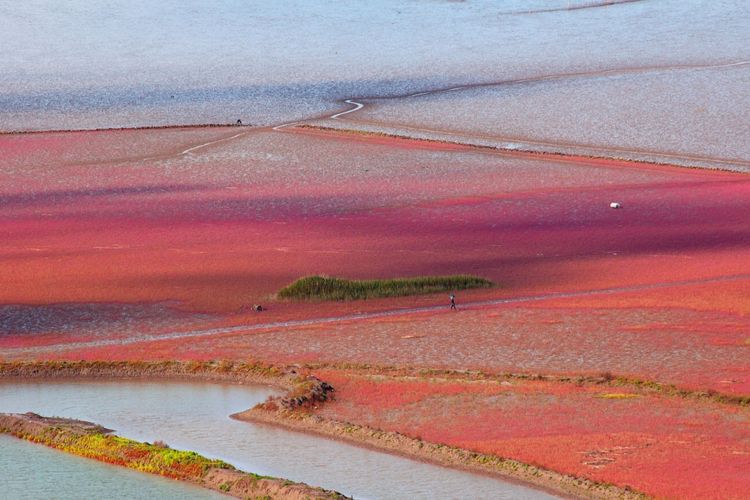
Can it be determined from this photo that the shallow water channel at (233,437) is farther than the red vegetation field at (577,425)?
Yes

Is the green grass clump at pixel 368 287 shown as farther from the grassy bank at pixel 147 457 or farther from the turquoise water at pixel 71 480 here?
the turquoise water at pixel 71 480

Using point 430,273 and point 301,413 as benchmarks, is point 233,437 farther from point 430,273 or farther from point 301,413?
point 430,273

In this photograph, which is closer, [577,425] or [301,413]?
[577,425]

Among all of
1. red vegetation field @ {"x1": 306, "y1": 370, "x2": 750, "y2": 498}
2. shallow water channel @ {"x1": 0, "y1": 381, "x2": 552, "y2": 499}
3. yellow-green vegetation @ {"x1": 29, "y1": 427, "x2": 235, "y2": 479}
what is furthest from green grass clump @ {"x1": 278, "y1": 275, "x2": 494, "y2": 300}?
yellow-green vegetation @ {"x1": 29, "y1": 427, "x2": 235, "y2": 479}

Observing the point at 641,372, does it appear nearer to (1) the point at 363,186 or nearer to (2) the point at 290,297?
(2) the point at 290,297

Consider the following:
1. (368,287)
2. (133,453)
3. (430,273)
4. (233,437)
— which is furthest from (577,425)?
(430,273)

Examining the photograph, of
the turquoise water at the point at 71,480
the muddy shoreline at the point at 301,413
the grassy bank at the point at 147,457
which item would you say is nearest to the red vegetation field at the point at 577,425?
the muddy shoreline at the point at 301,413
